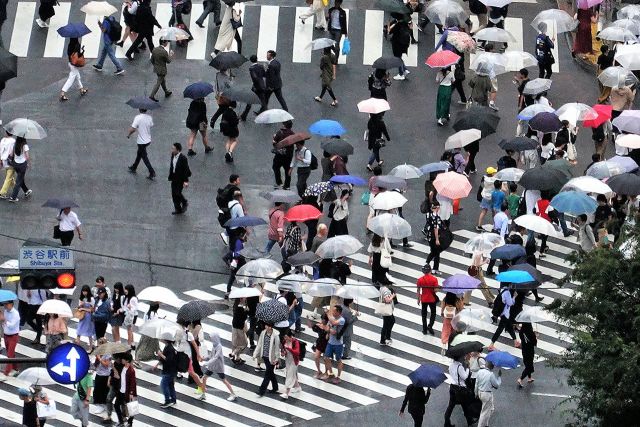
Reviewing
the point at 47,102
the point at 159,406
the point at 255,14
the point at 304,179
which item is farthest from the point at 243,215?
the point at 255,14

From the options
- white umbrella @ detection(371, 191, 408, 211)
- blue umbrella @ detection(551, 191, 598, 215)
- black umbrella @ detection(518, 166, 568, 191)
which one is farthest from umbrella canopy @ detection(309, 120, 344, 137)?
blue umbrella @ detection(551, 191, 598, 215)

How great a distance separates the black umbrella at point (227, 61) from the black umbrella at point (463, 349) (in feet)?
39.9

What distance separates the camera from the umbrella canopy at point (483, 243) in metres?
38.4

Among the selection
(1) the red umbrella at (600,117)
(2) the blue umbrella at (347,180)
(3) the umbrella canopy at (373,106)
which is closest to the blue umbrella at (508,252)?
(2) the blue umbrella at (347,180)

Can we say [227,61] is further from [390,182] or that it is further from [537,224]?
[537,224]

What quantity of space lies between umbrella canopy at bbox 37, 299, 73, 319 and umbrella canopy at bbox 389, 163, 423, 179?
815cm

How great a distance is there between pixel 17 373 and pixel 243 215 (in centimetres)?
588

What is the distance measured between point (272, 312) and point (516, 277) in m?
4.69

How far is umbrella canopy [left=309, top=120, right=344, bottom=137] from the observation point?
1668 inches

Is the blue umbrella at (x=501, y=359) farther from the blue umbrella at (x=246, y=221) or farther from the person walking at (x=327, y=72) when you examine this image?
the person walking at (x=327, y=72)

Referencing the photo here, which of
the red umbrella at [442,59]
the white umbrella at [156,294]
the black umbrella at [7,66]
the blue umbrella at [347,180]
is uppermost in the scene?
the red umbrella at [442,59]

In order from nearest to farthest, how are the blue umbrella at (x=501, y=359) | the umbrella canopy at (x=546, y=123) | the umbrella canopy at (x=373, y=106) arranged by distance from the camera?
the blue umbrella at (x=501, y=359), the umbrella canopy at (x=546, y=123), the umbrella canopy at (x=373, y=106)

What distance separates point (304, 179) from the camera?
1661 inches

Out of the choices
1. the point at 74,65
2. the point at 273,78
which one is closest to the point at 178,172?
the point at 273,78
